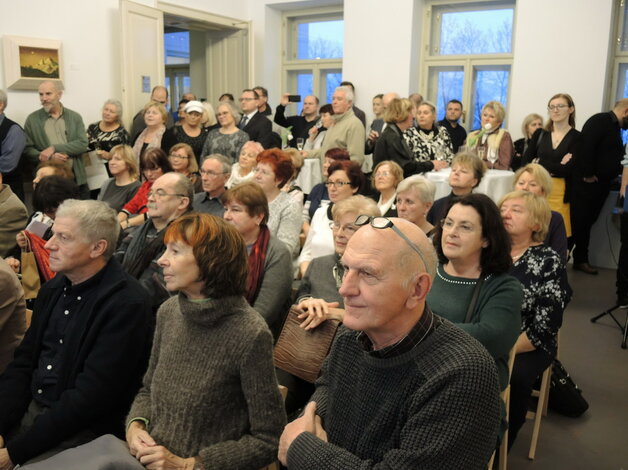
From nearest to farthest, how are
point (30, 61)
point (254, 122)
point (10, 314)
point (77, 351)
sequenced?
point (77, 351) → point (10, 314) → point (254, 122) → point (30, 61)

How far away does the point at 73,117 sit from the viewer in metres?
6.48

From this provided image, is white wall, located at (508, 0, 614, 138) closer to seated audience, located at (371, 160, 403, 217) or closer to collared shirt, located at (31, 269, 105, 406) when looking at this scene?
seated audience, located at (371, 160, 403, 217)

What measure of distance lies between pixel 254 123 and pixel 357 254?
5426 mm

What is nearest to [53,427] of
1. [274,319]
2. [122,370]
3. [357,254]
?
[122,370]

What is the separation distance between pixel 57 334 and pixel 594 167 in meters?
5.30

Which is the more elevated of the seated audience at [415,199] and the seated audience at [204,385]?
the seated audience at [415,199]

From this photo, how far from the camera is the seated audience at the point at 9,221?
12.1 feet

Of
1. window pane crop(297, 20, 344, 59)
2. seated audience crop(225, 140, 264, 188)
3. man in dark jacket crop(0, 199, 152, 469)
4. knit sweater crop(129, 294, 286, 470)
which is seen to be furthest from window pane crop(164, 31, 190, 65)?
knit sweater crop(129, 294, 286, 470)

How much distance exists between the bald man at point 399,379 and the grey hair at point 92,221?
1156mm

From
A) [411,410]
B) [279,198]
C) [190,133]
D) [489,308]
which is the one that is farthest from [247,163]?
[411,410]

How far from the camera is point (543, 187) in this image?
Answer: 3668 mm

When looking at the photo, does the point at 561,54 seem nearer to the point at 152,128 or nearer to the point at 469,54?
the point at 469,54

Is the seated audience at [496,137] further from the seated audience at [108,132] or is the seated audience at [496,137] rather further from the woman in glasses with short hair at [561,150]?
the seated audience at [108,132]

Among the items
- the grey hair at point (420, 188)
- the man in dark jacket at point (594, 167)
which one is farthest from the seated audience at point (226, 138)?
the man in dark jacket at point (594, 167)
